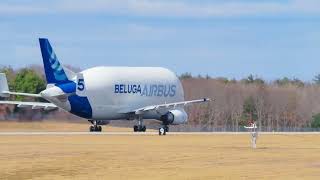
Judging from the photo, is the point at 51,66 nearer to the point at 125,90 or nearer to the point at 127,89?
the point at 125,90

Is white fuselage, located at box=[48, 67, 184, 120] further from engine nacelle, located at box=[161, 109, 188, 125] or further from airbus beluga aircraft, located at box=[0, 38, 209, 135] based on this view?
engine nacelle, located at box=[161, 109, 188, 125]

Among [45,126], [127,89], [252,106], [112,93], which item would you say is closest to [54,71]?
[112,93]

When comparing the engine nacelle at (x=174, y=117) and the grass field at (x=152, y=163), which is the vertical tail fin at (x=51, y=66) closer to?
the engine nacelle at (x=174, y=117)

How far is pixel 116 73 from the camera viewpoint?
304 feet

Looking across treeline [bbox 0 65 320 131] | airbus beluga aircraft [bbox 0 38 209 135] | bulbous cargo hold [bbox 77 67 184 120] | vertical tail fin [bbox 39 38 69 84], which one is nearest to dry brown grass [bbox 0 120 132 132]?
airbus beluga aircraft [bbox 0 38 209 135]

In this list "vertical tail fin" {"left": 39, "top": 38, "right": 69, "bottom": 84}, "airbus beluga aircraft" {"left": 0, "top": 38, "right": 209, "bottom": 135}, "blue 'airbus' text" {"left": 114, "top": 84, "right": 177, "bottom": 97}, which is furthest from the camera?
"blue 'airbus' text" {"left": 114, "top": 84, "right": 177, "bottom": 97}

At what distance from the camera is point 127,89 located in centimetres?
9431

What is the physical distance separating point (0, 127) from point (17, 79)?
34459 millimetres

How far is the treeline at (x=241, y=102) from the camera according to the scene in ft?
456

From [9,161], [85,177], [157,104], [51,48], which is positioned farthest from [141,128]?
[85,177]

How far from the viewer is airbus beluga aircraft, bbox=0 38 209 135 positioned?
287 feet

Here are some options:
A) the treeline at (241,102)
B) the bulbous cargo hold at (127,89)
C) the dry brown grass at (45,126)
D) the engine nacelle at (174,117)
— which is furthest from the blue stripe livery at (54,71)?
the treeline at (241,102)

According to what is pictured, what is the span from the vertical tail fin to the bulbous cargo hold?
8.47 feet

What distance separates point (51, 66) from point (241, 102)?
250ft
